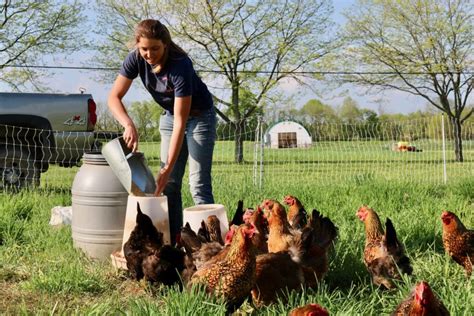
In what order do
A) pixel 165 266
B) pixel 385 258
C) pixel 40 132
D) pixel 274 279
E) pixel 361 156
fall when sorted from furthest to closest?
pixel 361 156, pixel 40 132, pixel 385 258, pixel 165 266, pixel 274 279

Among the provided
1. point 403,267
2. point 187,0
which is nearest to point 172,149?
point 403,267

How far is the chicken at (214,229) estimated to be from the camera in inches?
130

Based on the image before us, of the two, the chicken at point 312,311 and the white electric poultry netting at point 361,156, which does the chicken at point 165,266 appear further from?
the white electric poultry netting at point 361,156

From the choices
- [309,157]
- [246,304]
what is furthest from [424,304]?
[309,157]

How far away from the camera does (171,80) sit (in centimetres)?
334

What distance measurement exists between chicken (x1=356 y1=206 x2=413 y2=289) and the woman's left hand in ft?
4.52

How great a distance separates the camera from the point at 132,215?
339cm

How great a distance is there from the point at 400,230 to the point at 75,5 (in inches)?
672

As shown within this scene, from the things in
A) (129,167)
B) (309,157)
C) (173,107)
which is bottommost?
(309,157)

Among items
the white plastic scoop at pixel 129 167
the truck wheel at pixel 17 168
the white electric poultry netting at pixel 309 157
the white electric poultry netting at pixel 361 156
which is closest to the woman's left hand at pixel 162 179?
the white plastic scoop at pixel 129 167

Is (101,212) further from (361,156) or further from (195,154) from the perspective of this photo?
(361,156)

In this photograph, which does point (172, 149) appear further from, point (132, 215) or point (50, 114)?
point (50, 114)

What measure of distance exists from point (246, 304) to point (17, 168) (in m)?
5.65

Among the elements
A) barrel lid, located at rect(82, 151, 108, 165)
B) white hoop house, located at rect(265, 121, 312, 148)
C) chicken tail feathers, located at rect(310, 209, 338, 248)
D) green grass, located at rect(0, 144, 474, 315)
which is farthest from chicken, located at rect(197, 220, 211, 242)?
white hoop house, located at rect(265, 121, 312, 148)
